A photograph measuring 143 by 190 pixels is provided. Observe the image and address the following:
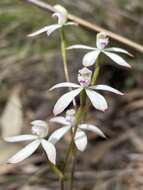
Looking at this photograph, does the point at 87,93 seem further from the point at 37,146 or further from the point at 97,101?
the point at 37,146

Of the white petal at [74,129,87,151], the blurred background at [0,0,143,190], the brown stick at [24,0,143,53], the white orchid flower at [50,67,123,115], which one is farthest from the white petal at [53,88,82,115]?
the blurred background at [0,0,143,190]

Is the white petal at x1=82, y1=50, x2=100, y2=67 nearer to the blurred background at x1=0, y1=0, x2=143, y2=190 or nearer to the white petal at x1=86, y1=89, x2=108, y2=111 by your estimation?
the white petal at x1=86, y1=89, x2=108, y2=111

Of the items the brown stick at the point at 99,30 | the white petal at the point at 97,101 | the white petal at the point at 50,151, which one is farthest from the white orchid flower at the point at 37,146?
the brown stick at the point at 99,30

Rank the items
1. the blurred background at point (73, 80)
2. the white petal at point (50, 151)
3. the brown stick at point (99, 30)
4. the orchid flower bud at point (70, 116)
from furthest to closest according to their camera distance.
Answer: the blurred background at point (73, 80), the brown stick at point (99, 30), the orchid flower bud at point (70, 116), the white petal at point (50, 151)

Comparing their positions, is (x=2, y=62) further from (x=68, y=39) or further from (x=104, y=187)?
(x=104, y=187)

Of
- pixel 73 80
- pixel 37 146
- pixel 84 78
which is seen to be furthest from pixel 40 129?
pixel 73 80

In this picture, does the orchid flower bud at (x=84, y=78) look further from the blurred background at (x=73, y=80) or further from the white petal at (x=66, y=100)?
the blurred background at (x=73, y=80)

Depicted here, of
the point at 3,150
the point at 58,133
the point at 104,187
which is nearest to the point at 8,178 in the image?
the point at 3,150

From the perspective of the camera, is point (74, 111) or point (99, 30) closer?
point (74, 111)
